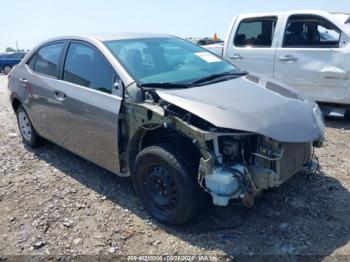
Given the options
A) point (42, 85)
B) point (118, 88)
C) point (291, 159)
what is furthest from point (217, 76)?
point (42, 85)

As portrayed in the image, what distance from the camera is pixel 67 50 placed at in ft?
13.9

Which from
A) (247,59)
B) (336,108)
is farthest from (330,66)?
(247,59)

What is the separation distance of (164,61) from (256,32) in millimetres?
3422

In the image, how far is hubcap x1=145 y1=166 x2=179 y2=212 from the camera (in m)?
3.16

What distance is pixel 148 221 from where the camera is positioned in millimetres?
3422

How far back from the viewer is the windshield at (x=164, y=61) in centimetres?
353

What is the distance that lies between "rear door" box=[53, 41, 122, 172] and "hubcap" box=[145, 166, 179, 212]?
0.46 m

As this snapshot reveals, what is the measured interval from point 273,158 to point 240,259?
0.82 meters

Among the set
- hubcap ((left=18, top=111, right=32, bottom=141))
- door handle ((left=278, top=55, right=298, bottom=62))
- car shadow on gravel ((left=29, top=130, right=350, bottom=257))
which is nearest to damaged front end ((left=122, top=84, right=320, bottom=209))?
car shadow on gravel ((left=29, top=130, right=350, bottom=257))

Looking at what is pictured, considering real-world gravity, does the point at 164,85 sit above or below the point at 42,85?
above

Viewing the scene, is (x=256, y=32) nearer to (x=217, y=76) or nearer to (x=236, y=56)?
(x=236, y=56)

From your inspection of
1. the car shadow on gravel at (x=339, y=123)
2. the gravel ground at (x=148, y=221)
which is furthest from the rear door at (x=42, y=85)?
the car shadow on gravel at (x=339, y=123)

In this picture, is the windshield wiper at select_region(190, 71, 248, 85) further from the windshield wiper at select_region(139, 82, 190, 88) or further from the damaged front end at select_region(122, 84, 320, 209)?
the damaged front end at select_region(122, 84, 320, 209)

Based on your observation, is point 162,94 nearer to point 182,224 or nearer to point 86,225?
point 182,224
